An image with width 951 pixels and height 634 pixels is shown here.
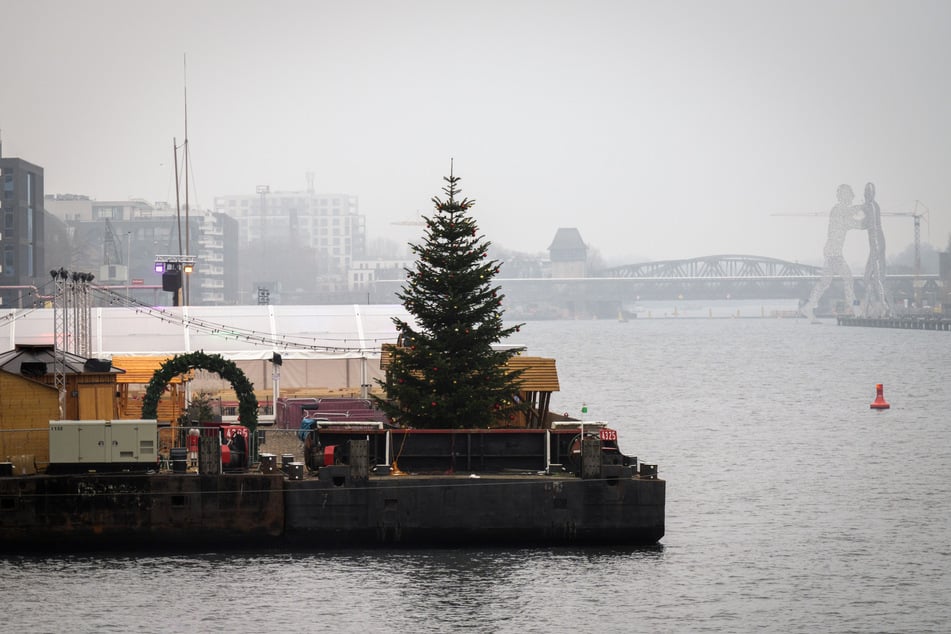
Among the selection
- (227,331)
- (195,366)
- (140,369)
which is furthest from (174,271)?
(195,366)

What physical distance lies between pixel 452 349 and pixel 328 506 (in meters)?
7.88

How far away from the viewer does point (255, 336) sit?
254ft

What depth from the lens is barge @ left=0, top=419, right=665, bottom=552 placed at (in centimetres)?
4553

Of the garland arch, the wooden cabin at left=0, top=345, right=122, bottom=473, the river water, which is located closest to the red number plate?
the river water

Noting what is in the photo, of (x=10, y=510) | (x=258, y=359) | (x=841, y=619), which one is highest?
(x=258, y=359)

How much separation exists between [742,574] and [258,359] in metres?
32.3

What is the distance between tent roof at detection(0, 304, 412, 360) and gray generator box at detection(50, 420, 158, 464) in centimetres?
2570

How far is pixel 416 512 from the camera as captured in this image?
46094 mm

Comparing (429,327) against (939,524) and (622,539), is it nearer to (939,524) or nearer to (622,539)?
(622,539)

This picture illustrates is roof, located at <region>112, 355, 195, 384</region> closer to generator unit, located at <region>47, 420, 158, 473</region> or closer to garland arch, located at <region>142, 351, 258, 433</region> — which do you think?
garland arch, located at <region>142, 351, 258, 433</region>

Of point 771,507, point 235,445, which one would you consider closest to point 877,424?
point 771,507

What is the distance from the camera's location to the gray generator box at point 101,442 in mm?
45844

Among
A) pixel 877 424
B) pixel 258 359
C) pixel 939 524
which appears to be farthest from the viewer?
pixel 877 424

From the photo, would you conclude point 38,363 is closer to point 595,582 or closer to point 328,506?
point 328,506
